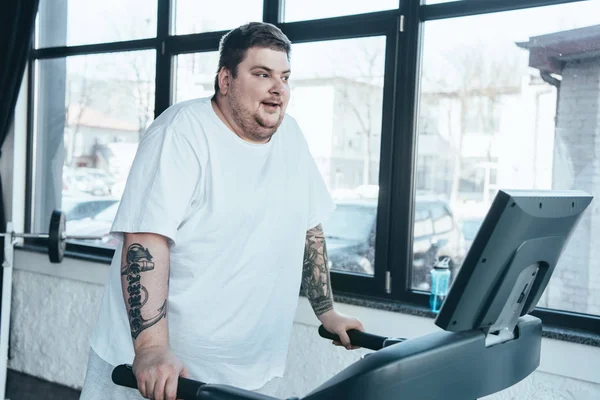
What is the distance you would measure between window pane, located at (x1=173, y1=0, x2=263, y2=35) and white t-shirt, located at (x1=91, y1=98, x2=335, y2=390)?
1397mm

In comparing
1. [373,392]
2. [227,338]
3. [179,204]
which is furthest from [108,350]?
[373,392]

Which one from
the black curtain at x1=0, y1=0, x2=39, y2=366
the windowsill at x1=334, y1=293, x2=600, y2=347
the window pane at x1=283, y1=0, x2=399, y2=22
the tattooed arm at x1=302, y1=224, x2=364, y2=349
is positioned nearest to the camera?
the tattooed arm at x1=302, y1=224, x2=364, y2=349

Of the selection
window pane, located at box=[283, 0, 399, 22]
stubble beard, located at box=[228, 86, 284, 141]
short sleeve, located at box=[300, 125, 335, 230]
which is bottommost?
short sleeve, located at box=[300, 125, 335, 230]

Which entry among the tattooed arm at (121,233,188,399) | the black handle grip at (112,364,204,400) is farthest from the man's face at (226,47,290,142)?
the black handle grip at (112,364,204,400)

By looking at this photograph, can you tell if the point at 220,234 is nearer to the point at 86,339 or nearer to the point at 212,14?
the point at 212,14

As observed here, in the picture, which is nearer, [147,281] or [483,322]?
[483,322]

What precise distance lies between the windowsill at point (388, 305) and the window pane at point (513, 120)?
0.11 meters

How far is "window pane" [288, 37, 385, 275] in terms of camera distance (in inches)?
102

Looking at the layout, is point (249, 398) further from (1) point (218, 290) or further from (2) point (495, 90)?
(2) point (495, 90)

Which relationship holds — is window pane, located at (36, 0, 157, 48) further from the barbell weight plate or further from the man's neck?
the man's neck

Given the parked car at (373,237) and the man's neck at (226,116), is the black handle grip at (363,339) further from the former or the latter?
the parked car at (373,237)

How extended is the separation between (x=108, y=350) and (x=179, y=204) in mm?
446

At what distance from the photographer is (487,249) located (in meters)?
0.97

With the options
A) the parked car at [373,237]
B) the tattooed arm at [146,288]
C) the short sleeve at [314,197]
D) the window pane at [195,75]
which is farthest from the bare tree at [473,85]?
the tattooed arm at [146,288]
